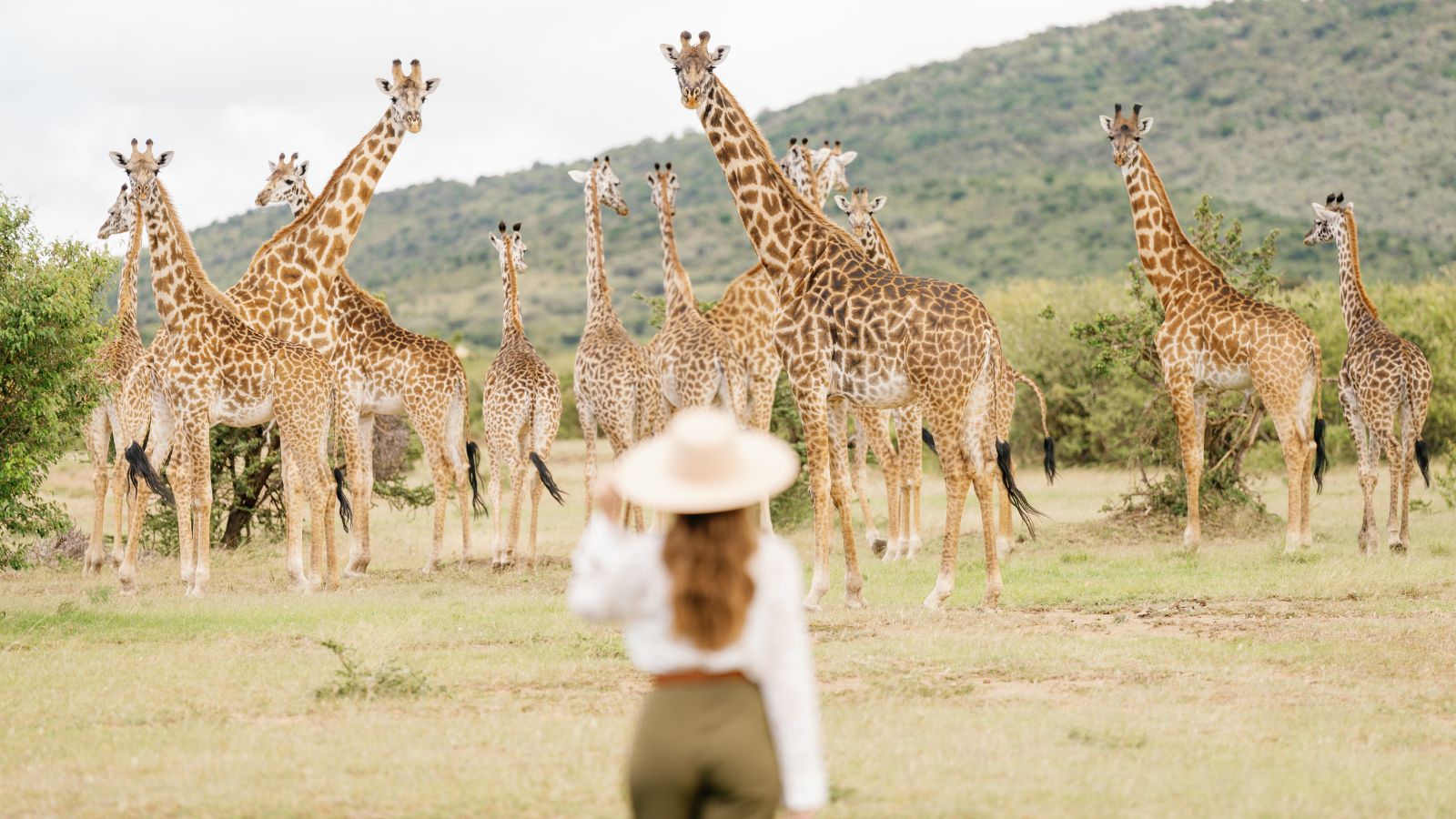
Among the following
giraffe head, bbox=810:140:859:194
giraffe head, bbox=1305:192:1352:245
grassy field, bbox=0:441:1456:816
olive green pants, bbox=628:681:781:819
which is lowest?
grassy field, bbox=0:441:1456:816

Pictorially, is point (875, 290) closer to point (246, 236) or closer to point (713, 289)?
point (713, 289)

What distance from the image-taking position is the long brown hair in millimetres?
3979

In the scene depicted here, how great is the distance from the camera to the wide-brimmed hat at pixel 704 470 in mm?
3932

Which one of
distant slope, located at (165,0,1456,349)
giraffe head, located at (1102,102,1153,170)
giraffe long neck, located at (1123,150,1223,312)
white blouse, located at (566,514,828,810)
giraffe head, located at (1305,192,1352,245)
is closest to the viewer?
white blouse, located at (566,514,828,810)

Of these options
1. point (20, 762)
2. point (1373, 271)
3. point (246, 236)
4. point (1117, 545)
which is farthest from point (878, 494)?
point (246, 236)

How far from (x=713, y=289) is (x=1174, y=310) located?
42.3 m

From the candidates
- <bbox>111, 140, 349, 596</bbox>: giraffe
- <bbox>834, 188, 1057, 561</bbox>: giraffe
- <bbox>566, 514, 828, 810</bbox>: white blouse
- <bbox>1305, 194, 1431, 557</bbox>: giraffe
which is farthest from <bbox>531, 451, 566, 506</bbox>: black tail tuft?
<bbox>566, 514, 828, 810</bbox>: white blouse

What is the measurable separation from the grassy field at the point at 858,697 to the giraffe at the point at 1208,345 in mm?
1103

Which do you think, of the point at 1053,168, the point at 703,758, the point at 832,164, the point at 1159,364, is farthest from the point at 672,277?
the point at 1053,168

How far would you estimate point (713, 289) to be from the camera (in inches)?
2219

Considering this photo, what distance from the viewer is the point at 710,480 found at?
3.97 meters

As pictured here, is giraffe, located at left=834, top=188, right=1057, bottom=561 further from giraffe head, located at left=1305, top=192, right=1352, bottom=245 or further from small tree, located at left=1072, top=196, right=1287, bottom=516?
giraffe head, located at left=1305, top=192, right=1352, bottom=245

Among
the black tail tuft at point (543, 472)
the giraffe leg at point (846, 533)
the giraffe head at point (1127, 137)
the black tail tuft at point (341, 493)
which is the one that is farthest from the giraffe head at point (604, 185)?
the giraffe leg at point (846, 533)

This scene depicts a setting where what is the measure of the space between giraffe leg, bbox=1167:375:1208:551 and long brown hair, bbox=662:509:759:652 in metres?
11.1
